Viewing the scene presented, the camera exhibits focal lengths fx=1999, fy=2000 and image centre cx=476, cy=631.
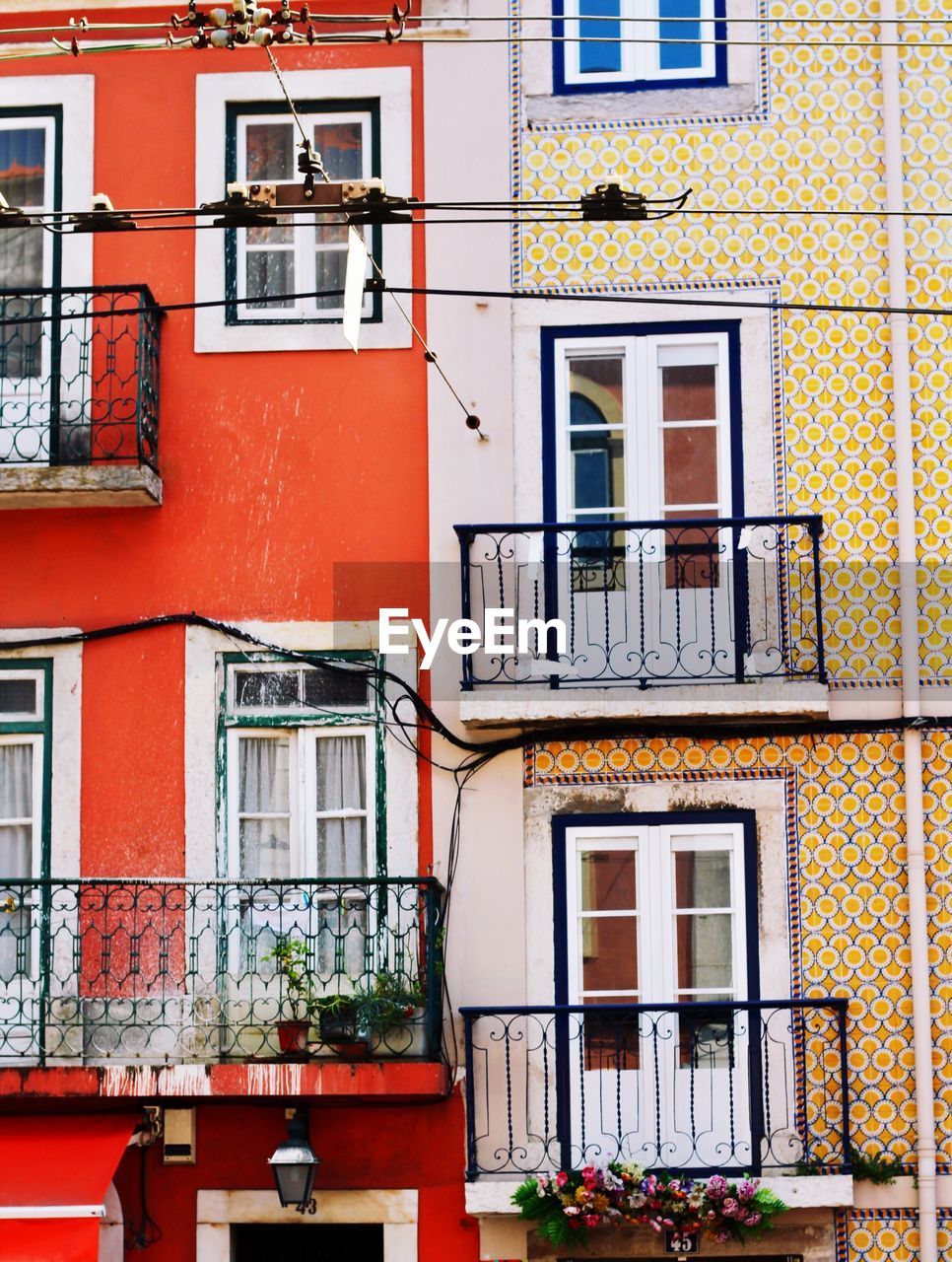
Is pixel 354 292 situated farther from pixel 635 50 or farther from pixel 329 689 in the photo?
pixel 635 50

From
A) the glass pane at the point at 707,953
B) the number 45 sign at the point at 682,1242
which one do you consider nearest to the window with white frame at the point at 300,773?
the glass pane at the point at 707,953

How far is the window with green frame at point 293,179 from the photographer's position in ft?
39.3

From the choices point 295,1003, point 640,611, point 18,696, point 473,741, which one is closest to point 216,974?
point 295,1003

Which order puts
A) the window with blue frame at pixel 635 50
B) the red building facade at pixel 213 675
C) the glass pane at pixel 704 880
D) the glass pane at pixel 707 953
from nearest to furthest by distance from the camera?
1. the red building facade at pixel 213 675
2. the glass pane at pixel 707 953
3. the glass pane at pixel 704 880
4. the window with blue frame at pixel 635 50

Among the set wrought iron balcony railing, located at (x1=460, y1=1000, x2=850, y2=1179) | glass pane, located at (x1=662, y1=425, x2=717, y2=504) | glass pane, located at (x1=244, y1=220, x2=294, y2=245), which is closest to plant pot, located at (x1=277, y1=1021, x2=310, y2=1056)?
wrought iron balcony railing, located at (x1=460, y1=1000, x2=850, y2=1179)

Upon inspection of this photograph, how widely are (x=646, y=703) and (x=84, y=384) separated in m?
3.82

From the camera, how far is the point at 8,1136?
35.5 feet

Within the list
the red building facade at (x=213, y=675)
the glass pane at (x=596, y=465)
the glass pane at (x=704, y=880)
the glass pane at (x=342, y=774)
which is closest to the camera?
the red building facade at (x=213, y=675)

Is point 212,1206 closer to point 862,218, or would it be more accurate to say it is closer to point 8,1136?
point 8,1136

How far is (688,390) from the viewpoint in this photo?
11750mm

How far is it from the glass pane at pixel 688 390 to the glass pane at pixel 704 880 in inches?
101

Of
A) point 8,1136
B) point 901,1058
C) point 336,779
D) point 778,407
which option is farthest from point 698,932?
point 8,1136

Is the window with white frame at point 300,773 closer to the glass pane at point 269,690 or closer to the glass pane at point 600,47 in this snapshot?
the glass pane at point 269,690

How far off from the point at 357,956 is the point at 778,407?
395 cm
